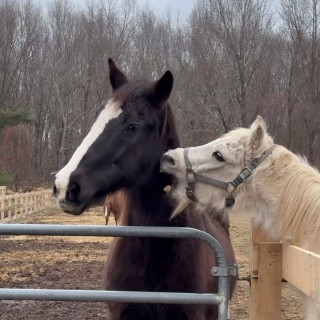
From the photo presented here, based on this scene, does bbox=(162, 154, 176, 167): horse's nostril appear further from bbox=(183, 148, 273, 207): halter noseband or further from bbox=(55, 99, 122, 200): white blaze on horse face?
bbox=(55, 99, 122, 200): white blaze on horse face

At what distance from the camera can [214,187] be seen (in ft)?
11.2

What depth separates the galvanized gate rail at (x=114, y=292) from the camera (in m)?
2.36

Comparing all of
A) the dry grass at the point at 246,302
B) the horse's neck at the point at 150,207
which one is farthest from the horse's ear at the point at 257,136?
the dry grass at the point at 246,302

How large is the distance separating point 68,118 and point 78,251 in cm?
2989

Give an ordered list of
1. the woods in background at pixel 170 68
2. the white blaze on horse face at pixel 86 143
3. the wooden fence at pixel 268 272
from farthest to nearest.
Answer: the woods in background at pixel 170 68 → the wooden fence at pixel 268 272 → the white blaze on horse face at pixel 86 143

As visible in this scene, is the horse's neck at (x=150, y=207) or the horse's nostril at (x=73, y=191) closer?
the horse's nostril at (x=73, y=191)

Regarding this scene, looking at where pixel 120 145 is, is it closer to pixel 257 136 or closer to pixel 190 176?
pixel 190 176

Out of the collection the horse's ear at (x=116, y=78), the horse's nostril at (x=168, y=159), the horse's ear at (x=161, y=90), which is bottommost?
the horse's nostril at (x=168, y=159)

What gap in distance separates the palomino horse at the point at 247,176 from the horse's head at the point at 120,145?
0.48 feet

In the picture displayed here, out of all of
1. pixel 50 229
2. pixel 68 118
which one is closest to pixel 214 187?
pixel 50 229

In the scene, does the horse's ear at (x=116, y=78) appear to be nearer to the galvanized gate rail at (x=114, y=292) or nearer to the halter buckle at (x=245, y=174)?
the halter buckle at (x=245, y=174)

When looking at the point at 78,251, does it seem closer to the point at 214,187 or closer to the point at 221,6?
the point at 214,187

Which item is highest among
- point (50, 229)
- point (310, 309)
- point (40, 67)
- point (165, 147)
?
point (40, 67)

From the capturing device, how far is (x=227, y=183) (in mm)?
3414
